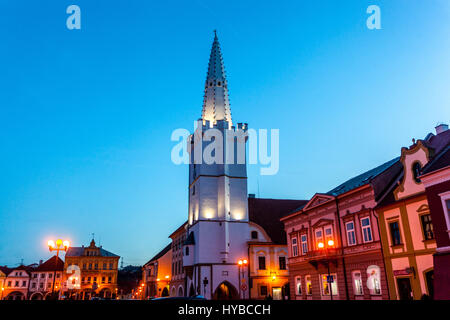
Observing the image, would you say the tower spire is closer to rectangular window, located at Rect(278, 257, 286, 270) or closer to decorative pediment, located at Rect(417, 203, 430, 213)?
rectangular window, located at Rect(278, 257, 286, 270)

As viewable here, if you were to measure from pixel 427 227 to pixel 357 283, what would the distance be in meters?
8.40

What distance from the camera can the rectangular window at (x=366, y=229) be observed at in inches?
1106

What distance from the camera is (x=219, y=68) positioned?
203 feet

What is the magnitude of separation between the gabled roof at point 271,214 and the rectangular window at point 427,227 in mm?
30167

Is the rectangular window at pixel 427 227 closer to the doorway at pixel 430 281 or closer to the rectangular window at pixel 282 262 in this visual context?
the doorway at pixel 430 281

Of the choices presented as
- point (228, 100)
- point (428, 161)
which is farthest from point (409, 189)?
point (228, 100)

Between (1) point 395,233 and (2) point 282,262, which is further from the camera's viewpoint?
(2) point 282,262

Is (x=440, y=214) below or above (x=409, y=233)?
above

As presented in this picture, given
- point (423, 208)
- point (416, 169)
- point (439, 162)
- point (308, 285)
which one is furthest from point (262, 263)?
point (439, 162)

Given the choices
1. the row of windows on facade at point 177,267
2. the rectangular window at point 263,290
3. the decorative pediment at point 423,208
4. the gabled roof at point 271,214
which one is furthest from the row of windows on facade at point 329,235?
the row of windows on facade at point 177,267

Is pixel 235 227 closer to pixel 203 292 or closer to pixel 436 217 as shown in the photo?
pixel 203 292

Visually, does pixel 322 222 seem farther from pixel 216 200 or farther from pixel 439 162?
pixel 216 200

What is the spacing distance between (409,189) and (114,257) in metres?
89.2

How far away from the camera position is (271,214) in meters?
58.2
